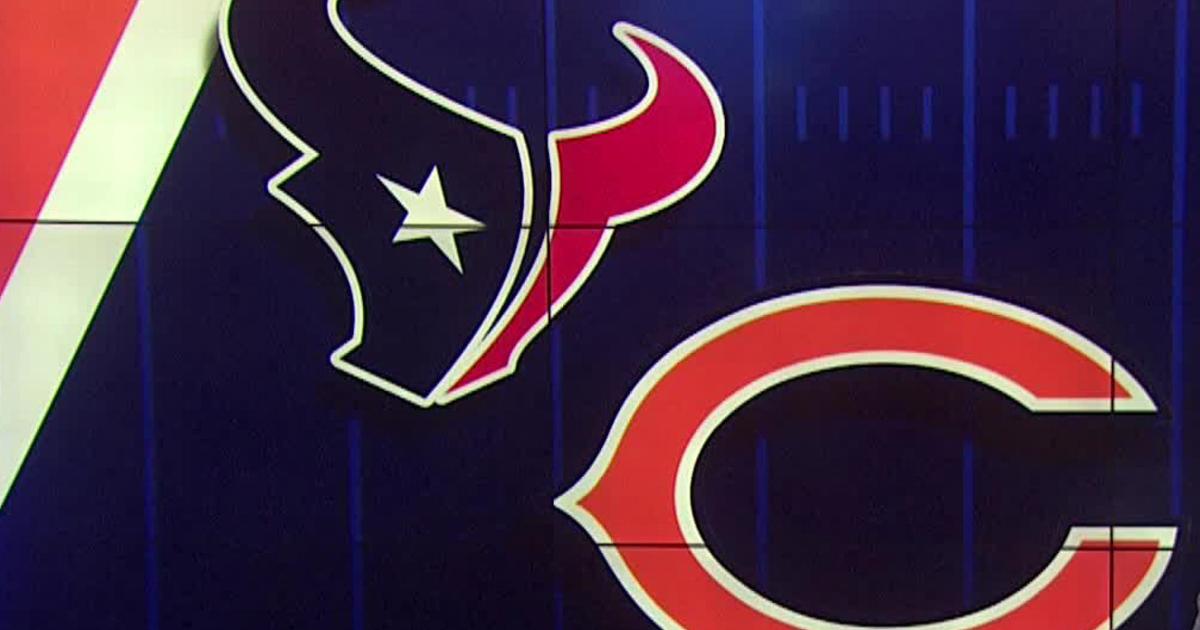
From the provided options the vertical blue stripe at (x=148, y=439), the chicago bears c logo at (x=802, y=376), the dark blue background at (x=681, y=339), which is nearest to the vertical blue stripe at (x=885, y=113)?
the dark blue background at (x=681, y=339)

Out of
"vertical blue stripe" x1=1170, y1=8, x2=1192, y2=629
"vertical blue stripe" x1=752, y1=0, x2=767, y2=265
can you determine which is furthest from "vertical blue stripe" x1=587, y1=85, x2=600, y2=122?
"vertical blue stripe" x1=1170, y1=8, x2=1192, y2=629

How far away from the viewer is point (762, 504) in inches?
84.0

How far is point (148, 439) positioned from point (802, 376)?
1.17 meters

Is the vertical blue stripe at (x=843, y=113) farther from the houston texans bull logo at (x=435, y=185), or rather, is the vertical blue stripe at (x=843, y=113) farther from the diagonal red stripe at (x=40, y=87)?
the diagonal red stripe at (x=40, y=87)

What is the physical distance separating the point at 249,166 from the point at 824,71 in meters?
1.02

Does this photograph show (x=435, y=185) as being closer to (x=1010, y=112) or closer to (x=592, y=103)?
(x=592, y=103)

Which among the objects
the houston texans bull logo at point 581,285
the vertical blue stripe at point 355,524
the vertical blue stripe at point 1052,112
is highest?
the vertical blue stripe at point 1052,112

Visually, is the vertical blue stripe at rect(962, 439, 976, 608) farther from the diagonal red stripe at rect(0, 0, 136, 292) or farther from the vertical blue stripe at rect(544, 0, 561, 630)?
the diagonal red stripe at rect(0, 0, 136, 292)

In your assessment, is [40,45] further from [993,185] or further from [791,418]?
[993,185]

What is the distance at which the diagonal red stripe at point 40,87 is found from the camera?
2.15 m

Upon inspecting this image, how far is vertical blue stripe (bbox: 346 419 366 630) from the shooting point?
7.08ft

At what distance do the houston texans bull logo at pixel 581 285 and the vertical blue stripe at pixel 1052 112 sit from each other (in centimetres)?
31

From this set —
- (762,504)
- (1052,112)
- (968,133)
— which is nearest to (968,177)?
(968,133)

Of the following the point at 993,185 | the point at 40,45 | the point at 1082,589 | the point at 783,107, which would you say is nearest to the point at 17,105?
the point at 40,45
